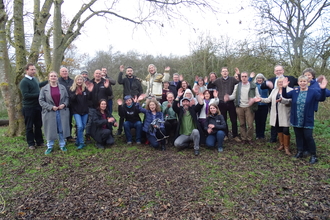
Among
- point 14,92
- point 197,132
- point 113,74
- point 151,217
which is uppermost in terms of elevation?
point 113,74

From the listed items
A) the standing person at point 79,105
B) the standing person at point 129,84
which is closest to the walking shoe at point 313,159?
the standing person at point 129,84

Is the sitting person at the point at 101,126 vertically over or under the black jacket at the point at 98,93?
under

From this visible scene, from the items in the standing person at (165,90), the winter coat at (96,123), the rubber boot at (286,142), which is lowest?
the rubber boot at (286,142)

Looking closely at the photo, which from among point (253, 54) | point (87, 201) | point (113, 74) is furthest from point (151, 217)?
point (113, 74)

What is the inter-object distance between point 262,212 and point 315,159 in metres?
2.56

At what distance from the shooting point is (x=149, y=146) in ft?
21.1

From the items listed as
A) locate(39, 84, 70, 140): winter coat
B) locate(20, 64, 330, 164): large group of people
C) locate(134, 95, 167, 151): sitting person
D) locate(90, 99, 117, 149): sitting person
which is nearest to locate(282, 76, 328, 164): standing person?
locate(20, 64, 330, 164): large group of people

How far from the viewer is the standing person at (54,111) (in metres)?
5.58

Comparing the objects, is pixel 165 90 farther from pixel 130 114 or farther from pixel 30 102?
pixel 30 102

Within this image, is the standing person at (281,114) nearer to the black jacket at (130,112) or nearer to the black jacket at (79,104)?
the black jacket at (130,112)

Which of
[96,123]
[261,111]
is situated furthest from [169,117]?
[261,111]

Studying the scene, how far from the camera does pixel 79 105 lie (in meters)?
6.09

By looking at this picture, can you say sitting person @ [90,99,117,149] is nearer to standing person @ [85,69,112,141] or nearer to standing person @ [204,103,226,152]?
standing person @ [85,69,112,141]

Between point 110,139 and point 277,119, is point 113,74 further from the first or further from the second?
point 277,119
